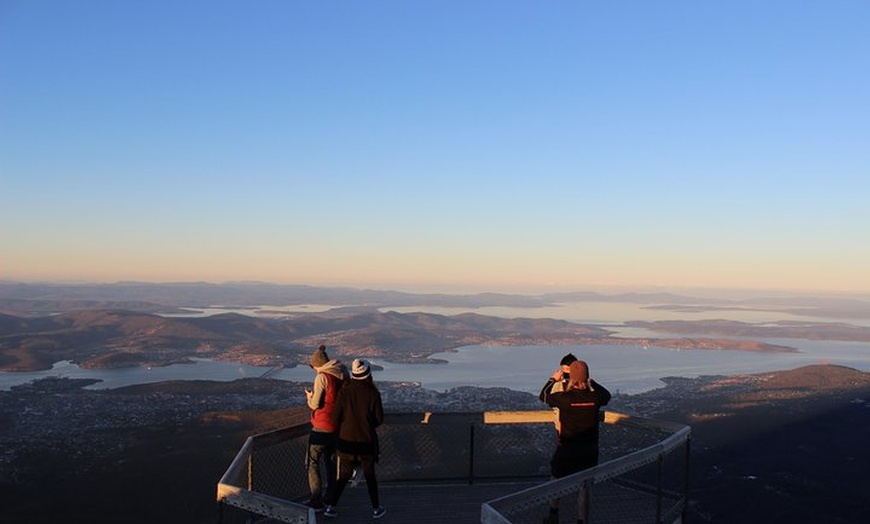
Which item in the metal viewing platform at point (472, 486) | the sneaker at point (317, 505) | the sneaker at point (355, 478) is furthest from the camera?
the sneaker at point (355, 478)

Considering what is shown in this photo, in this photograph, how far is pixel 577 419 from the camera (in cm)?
644

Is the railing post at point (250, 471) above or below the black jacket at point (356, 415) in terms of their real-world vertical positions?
below

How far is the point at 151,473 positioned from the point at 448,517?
47.7 meters

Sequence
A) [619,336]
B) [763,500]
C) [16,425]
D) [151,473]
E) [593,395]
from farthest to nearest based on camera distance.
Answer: [619,336], [16,425], [151,473], [763,500], [593,395]

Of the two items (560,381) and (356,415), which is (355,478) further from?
(560,381)

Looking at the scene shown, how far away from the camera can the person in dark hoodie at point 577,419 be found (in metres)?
6.40

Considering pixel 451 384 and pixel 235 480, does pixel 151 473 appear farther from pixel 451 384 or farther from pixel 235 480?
pixel 235 480

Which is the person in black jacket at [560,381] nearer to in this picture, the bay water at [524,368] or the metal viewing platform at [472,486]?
the metal viewing platform at [472,486]

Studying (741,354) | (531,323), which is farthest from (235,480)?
(531,323)

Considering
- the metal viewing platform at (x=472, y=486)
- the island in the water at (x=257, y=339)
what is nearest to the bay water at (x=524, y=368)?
the island in the water at (x=257, y=339)

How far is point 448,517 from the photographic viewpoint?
286 inches

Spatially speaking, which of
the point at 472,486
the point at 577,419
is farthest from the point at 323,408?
the point at 472,486

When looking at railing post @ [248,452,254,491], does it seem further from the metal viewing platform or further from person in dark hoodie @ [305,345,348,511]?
person in dark hoodie @ [305,345,348,511]

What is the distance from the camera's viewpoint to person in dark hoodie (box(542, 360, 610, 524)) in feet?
21.0
